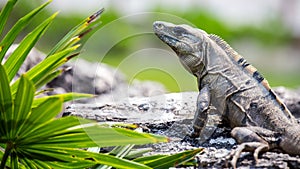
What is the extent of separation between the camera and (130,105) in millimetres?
3551

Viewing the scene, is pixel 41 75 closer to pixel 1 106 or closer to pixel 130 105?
pixel 1 106

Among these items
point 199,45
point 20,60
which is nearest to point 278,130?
point 199,45

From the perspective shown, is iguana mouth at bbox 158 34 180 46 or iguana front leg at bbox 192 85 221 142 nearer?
iguana front leg at bbox 192 85 221 142

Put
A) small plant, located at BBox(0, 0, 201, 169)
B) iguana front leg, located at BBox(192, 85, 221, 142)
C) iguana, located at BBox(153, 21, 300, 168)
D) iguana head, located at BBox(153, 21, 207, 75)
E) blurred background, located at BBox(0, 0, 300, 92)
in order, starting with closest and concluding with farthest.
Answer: small plant, located at BBox(0, 0, 201, 169), iguana, located at BBox(153, 21, 300, 168), iguana front leg, located at BBox(192, 85, 221, 142), iguana head, located at BBox(153, 21, 207, 75), blurred background, located at BBox(0, 0, 300, 92)

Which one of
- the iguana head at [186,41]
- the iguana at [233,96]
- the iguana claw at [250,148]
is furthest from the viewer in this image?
the iguana head at [186,41]

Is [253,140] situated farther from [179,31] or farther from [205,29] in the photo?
[205,29]

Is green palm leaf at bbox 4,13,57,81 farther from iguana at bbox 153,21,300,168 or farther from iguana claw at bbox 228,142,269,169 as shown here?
iguana claw at bbox 228,142,269,169

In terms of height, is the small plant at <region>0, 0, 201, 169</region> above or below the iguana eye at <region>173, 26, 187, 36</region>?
below

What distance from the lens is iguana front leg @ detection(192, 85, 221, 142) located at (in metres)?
2.84

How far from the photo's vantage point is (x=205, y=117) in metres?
2.85

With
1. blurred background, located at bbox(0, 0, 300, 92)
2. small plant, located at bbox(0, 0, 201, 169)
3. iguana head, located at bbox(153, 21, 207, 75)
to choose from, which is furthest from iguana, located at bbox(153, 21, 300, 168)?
blurred background, located at bbox(0, 0, 300, 92)

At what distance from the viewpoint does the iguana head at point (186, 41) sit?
9.79ft

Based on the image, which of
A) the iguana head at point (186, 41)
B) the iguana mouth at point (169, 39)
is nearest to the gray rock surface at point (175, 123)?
the iguana head at point (186, 41)

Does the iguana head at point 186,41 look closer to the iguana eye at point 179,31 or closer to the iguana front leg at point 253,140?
the iguana eye at point 179,31
